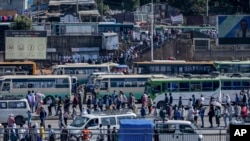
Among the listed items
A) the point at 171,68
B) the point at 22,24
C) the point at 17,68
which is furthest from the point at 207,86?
the point at 22,24

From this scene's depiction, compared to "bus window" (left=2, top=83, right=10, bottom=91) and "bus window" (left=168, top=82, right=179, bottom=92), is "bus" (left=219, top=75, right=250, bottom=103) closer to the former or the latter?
"bus window" (left=168, top=82, right=179, bottom=92)

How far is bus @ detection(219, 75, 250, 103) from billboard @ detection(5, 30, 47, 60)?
606 inches

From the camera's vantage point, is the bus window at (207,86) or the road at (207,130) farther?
the bus window at (207,86)

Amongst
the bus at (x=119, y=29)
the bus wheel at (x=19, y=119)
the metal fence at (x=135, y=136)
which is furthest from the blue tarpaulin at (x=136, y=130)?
the bus at (x=119, y=29)

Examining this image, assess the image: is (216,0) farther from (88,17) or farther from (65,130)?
(65,130)

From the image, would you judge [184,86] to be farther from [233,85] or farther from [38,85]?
[38,85]

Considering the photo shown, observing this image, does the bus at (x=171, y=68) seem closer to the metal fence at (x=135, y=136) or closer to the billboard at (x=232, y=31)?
the billboard at (x=232, y=31)

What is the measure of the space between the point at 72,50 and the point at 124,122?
31277mm

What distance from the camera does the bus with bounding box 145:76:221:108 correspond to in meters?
37.3

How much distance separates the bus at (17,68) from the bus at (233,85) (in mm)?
10786

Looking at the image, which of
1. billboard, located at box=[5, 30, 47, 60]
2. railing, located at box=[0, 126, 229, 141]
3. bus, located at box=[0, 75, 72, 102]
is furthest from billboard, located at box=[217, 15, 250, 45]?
railing, located at box=[0, 126, 229, 141]

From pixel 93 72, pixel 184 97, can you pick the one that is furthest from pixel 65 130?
pixel 93 72

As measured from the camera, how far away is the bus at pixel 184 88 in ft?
123

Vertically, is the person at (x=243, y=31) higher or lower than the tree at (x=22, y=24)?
lower
